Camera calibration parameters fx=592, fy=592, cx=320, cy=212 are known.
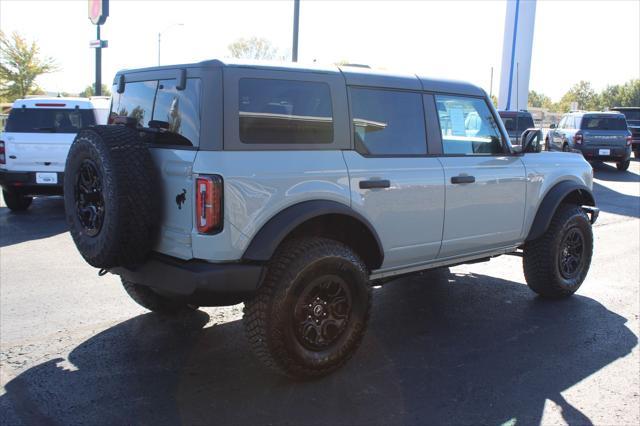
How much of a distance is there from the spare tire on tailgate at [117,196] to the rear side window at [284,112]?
2.14 feet

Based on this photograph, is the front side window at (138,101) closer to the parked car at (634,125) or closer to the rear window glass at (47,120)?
the rear window glass at (47,120)

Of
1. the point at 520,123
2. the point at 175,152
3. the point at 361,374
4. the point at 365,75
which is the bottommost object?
the point at 361,374

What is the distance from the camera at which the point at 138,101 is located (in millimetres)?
4117

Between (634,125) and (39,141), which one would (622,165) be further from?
(39,141)

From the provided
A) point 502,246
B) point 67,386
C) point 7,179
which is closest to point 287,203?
point 67,386

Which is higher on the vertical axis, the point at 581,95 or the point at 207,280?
the point at 581,95

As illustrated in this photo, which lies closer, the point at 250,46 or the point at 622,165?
the point at 622,165

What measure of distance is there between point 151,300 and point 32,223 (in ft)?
17.1

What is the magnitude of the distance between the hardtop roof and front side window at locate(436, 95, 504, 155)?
0.31ft

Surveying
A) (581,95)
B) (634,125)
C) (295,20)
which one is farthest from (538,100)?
(295,20)

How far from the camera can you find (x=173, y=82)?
3.73m

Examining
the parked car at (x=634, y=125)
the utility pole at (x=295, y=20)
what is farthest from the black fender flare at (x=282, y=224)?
the parked car at (x=634, y=125)

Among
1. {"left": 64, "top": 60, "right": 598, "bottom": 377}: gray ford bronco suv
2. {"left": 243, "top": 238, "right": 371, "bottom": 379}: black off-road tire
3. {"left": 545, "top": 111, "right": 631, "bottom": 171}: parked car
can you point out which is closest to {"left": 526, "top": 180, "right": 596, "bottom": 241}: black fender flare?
{"left": 64, "top": 60, "right": 598, "bottom": 377}: gray ford bronco suv

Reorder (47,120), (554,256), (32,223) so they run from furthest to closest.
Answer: (47,120) → (32,223) → (554,256)
